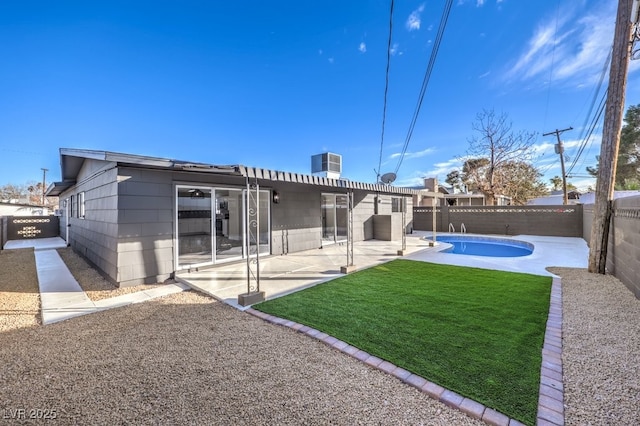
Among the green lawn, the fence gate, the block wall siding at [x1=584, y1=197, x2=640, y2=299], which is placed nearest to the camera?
the green lawn

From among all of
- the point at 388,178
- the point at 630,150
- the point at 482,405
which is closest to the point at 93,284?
the point at 482,405

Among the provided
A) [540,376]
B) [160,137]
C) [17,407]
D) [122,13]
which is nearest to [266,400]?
[17,407]

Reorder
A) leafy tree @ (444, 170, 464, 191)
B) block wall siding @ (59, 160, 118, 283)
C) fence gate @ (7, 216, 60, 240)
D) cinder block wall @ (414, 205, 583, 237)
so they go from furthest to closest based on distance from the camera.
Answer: leafy tree @ (444, 170, 464, 191) < fence gate @ (7, 216, 60, 240) < cinder block wall @ (414, 205, 583, 237) < block wall siding @ (59, 160, 118, 283)

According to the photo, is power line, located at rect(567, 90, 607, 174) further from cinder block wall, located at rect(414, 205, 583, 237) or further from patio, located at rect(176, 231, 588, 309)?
patio, located at rect(176, 231, 588, 309)

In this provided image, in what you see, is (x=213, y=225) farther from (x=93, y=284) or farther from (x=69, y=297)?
(x=69, y=297)

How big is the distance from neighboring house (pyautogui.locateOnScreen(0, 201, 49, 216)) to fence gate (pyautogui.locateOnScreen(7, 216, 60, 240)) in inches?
264

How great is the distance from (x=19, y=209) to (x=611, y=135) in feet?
105

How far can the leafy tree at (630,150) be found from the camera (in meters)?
17.0

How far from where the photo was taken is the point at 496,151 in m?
19.2

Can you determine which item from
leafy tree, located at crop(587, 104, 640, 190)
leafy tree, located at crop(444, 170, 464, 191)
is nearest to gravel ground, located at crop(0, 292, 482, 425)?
leafy tree, located at crop(587, 104, 640, 190)

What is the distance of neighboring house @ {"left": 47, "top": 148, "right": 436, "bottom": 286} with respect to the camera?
516 centimetres

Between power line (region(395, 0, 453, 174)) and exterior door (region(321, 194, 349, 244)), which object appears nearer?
power line (region(395, 0, 453, 174))

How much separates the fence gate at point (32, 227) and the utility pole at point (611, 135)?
2317 centimetres

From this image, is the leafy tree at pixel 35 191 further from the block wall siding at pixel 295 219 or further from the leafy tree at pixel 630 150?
the leafy tree at pixel 630 150
